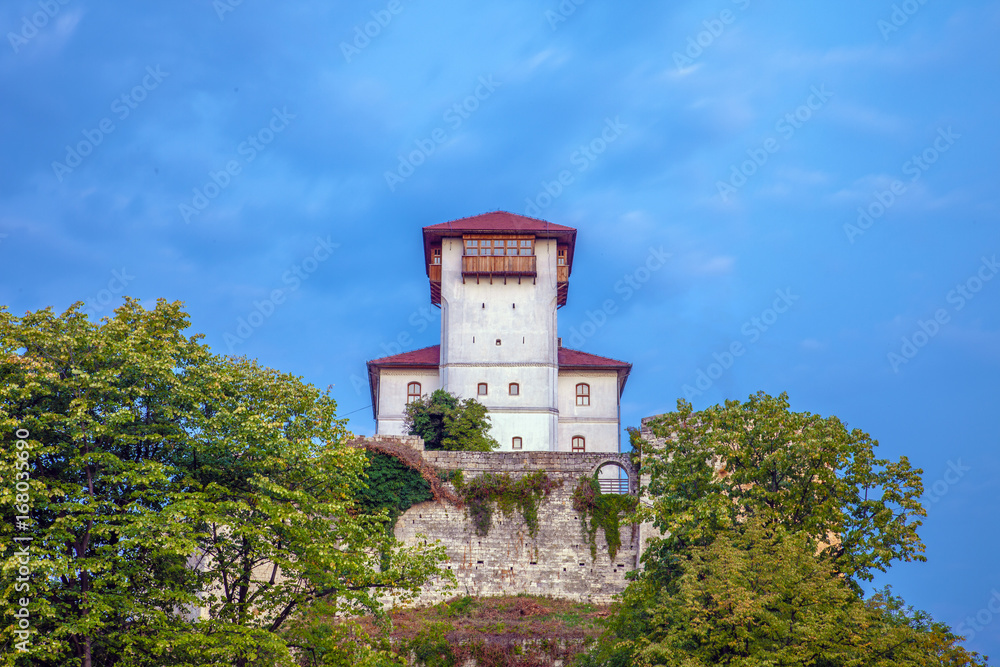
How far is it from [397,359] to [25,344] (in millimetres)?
36247

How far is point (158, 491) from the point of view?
20.4 meters

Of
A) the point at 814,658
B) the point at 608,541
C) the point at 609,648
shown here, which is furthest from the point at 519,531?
the point at 814,658

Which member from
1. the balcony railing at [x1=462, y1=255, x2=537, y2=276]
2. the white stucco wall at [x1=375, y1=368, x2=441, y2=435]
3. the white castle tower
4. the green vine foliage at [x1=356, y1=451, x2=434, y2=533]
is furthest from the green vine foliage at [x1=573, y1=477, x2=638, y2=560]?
the balcony railing at [x1=462, y1=255, x2=537, y2=276]

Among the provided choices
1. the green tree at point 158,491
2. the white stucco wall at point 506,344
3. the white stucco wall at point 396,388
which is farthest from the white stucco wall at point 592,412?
the green tree at point 158,491

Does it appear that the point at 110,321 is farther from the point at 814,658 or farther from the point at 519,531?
the point at 519,531

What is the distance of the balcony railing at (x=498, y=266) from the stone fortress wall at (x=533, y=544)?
19199 mm

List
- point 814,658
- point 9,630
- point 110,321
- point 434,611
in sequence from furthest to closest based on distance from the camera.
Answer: point 434,611
point 110,321
point 814,658
point 9,630

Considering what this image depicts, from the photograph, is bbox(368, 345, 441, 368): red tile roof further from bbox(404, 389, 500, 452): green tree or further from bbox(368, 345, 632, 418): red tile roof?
bbox(404, 389, 500, 452): green tree

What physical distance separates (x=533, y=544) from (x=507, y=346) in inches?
783

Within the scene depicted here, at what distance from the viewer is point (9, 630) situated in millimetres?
17766

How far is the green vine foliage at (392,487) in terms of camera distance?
36.5 m

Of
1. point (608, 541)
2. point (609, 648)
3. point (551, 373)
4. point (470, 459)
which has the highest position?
point (551, 373)

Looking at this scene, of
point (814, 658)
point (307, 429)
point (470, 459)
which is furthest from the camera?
point (470, 459)

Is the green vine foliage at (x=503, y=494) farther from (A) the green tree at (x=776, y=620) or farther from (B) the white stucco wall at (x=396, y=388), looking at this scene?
(B) the white stucco wall at (x=396, y=388)
